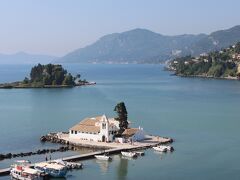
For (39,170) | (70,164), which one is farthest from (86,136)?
(39,170)

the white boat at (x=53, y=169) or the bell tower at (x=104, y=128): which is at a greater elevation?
the bell tower at (x=104, y=128)

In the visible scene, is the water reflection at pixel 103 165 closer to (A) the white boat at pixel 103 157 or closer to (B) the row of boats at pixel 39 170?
(A) the white boat at pixel 103 157

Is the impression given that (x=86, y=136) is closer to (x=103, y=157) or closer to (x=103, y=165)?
(x=103, y=157)

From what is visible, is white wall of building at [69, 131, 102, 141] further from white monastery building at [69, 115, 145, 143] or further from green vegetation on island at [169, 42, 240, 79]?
green vegetation on island at [169, 42, 240, 79]

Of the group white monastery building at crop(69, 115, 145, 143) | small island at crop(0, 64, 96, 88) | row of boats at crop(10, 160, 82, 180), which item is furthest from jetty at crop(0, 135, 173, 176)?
small island at crop(0, 64, 96, 88)

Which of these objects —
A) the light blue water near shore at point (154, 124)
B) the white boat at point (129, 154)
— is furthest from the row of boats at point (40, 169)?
the white boat at point (129, 154)

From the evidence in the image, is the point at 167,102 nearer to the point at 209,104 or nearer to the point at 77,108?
the point at 209,104

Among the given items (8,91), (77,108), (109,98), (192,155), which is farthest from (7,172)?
(8,91)
